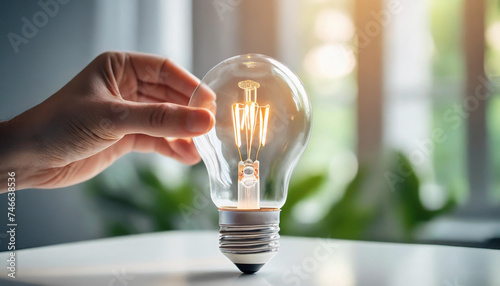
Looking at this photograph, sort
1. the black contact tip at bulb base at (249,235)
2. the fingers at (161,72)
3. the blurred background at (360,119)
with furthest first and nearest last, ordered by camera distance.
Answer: the blurred background at (360,119) < the fingers at (161,72) < the black contact tip at bulb base at (249,235)

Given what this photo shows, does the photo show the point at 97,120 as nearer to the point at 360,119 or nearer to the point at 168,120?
the point at 168,120

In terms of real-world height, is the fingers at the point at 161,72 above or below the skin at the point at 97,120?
above

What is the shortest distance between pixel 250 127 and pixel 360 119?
3.88 feet

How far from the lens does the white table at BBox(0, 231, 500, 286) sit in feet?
2.45

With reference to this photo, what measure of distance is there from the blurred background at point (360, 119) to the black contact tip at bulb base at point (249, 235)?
2.55ft

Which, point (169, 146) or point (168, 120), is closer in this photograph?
point (168, 120)

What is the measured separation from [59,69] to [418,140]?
1219 millimetres

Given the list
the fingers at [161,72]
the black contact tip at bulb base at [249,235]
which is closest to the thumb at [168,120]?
the black contact tip at bulb base at [249,235]

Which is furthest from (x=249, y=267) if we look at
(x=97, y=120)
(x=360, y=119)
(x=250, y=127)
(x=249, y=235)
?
(x=360, y=119)

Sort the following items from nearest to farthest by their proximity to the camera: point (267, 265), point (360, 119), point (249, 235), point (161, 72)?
point (249, 235)
point (267, 265)
point (161, 72)
point (360, 119)

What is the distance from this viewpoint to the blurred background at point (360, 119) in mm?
1674

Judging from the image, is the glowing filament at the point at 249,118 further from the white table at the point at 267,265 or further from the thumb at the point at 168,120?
the white table at the point at 267,265

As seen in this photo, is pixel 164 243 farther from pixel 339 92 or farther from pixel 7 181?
pixel 339 92

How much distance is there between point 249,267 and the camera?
77 centimetres
